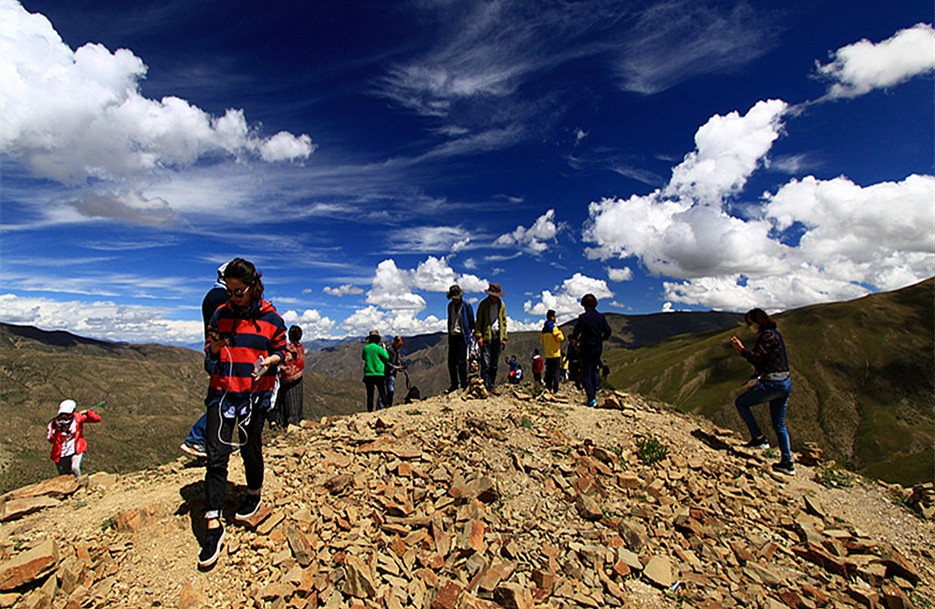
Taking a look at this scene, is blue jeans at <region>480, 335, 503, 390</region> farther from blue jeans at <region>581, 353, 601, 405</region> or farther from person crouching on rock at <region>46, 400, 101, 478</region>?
person crouching on rock at <region>46, 400, 101, 478</region>

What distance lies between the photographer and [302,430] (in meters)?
9.35

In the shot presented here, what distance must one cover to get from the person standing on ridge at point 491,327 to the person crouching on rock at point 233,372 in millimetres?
7335

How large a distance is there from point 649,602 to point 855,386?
719ft

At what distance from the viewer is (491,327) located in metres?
12.1

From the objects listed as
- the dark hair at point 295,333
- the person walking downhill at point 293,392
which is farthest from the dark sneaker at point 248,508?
the dark hair at point 295,333

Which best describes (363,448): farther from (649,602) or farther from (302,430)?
(649,602)

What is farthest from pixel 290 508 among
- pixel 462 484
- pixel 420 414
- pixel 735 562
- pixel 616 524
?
pixel 735 562

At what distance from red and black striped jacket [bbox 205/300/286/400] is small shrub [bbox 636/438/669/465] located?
7005 millimetres

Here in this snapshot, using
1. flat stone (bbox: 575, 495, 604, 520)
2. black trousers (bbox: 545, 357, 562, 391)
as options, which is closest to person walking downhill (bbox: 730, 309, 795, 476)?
flat stone (bbox: 575, 495, 604, 520)

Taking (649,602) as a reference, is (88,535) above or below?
above

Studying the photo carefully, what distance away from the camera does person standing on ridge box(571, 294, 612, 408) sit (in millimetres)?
10805

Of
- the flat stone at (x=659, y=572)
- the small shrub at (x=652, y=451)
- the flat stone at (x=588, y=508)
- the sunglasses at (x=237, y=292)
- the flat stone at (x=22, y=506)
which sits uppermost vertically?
the sunglasses at (x=237, y=292)

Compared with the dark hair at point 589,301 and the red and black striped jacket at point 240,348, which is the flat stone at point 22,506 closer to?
the red and black striped jacket at point 240,348

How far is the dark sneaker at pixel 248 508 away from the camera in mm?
5641
